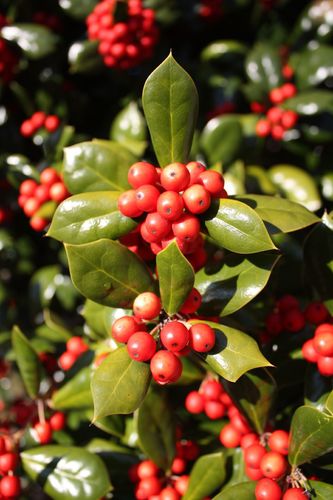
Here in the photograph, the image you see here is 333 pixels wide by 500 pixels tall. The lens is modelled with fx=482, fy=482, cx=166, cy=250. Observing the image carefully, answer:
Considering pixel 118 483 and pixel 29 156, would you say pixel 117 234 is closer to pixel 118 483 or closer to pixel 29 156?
pixel 118 483

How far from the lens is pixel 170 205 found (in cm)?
127

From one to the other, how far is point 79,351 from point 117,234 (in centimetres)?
78

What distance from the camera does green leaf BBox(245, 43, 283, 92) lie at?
258cm

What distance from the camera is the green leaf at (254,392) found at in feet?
5.05

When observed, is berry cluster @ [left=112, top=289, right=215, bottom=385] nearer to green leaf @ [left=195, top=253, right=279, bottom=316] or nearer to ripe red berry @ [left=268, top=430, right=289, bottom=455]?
green leaf @ [left=195, top=253, right=279, bottom=316]

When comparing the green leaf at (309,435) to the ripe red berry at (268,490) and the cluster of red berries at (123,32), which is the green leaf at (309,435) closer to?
the ripe red berry at (268,490)

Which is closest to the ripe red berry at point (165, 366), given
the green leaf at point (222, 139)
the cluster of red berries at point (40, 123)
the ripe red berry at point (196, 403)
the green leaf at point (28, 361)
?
the ripe red berry at point (196, 403)

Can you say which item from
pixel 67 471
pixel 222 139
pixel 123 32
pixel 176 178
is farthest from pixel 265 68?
pixel 67 471

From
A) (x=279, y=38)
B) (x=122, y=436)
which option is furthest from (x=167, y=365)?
(x=279, y=38)

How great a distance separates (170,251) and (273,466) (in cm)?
77

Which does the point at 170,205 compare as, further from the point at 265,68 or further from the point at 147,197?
the point at 265,68

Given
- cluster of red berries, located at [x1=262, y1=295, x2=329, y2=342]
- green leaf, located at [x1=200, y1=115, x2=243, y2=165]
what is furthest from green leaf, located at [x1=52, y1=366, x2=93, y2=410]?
green leaf, located at [x1=200, y1=115, x2=243, y2=165]

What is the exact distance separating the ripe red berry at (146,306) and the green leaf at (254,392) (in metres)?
0.42

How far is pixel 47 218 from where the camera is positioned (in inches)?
78.4
